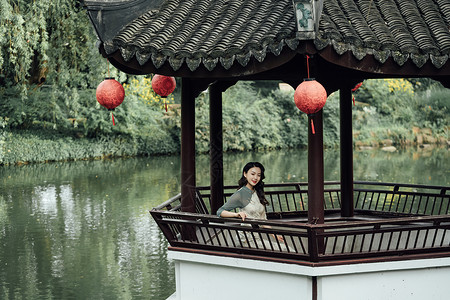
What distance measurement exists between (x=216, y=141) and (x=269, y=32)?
2169 millimetres

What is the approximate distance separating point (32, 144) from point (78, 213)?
32.4 feet

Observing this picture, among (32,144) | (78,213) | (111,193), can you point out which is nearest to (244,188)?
(78,213)

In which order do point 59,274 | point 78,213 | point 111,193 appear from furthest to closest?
point 111,193 < point 78,213 < point 59,274

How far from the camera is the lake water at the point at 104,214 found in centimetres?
917

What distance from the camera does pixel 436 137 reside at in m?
28.0

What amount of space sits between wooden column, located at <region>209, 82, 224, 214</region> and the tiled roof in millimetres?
1363

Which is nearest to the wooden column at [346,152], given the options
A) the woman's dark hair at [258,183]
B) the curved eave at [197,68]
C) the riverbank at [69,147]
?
the woman's dark hair at [258,183]

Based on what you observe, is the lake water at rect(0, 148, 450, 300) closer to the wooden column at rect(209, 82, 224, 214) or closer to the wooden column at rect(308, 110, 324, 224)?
the wooden column at rect(209, 82, 224, 214)

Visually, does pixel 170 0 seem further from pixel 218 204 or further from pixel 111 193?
pixel 111 193

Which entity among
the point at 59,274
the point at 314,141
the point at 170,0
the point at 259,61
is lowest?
the point at 59,274

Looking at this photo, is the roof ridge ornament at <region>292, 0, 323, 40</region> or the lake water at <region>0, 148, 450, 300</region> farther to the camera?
the lake water at <region>0, 148, 450, 300</region>

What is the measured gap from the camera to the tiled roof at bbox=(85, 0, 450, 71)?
513 cm

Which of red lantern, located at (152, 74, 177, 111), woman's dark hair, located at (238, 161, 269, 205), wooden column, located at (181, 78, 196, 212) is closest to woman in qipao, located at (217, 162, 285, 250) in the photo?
woman's dark hair, located at (238, 161, 269, 205)

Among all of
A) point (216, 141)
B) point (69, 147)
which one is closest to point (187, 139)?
point (216, 141)
